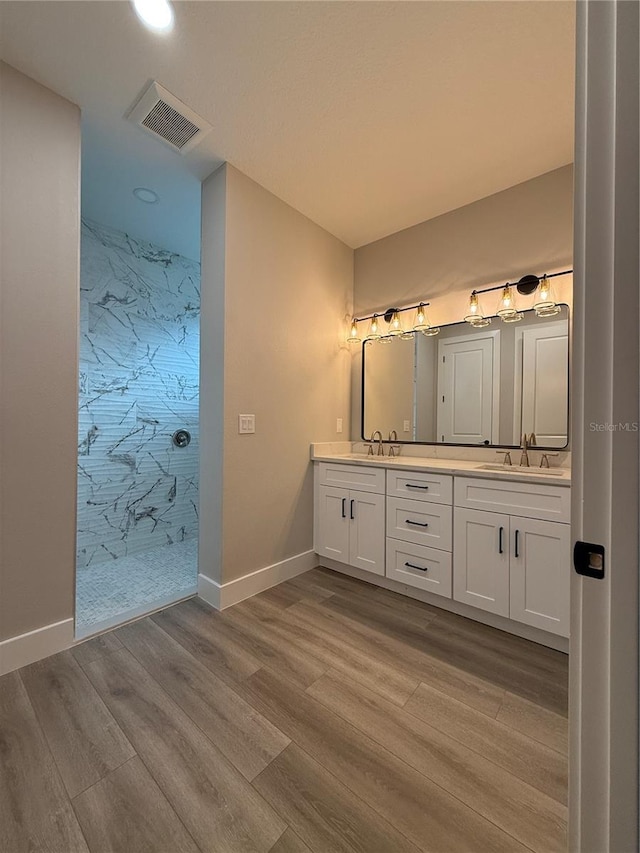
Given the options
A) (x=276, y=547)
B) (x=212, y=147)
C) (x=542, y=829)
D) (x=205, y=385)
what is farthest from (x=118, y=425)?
(x=542, y=829)

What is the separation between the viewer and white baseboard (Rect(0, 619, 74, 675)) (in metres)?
1.57

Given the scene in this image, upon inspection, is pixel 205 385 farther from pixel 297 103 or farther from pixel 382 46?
pixel 382 46

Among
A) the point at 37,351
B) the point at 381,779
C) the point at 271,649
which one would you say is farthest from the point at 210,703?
the point at 37,351

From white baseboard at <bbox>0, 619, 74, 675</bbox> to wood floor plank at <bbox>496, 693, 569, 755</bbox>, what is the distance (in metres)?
2.01

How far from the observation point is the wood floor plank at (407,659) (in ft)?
4.82

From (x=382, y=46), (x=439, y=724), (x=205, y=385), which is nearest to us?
(x=439, y=724)

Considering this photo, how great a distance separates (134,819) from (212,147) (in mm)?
2943

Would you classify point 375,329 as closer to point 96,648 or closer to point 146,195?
point 146,195

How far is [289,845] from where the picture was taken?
0.94 metres

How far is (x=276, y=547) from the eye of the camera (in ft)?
8.14

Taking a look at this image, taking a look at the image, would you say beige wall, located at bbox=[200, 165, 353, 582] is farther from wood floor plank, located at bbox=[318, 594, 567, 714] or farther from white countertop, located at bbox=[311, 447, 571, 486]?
wood floor plank, located at bbox=[318, 594, 567, 714]

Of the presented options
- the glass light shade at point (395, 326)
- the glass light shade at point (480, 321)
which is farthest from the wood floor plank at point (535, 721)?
the glass light shade at point (395, 326)

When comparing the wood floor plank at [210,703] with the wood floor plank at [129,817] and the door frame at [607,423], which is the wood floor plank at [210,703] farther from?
the door frame at [607,423]

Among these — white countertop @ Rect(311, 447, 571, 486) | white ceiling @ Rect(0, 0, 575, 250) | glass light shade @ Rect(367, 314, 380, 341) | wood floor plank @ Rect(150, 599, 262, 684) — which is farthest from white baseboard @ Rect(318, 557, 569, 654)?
white ceiling @ Rect(0, 0, 575, 250)
